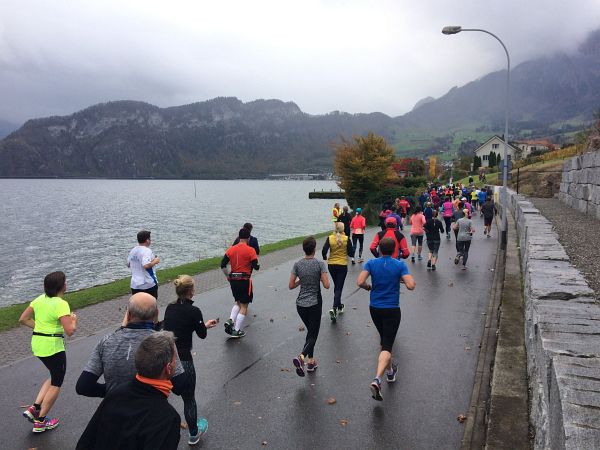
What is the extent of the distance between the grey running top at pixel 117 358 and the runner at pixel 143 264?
4491mm

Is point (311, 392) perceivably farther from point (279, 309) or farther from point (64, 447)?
point (279, 309)

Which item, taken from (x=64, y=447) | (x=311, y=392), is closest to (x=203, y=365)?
(x=311, y=392)

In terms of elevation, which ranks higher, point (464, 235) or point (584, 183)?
point (584, 183)

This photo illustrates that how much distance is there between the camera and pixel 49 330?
527 cm

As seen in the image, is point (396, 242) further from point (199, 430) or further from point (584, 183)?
point (584, 183)

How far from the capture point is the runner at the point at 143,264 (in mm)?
8305

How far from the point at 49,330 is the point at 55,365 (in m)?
0.46

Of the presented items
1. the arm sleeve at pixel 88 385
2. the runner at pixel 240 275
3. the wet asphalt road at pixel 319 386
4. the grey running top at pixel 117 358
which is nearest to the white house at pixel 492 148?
the wet asphalt road at pixel 319 386

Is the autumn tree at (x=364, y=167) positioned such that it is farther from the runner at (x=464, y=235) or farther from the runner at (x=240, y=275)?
the runner at (x=240, y=275)

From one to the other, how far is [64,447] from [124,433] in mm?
3171

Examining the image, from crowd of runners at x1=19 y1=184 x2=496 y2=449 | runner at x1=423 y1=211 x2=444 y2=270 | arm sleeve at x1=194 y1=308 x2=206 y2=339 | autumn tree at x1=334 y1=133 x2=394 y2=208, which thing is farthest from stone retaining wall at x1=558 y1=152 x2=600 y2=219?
autumn tree at x1=334 y1=133 x2=394 y2=208

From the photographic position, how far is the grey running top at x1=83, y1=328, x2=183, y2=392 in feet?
12.3

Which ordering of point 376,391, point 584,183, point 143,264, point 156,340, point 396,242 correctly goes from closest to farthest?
point 156,340 < point 376,391 < point 143,264 < point 396,242 < point 584,183

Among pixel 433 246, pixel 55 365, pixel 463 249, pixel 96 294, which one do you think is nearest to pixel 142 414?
pixel 55 365
